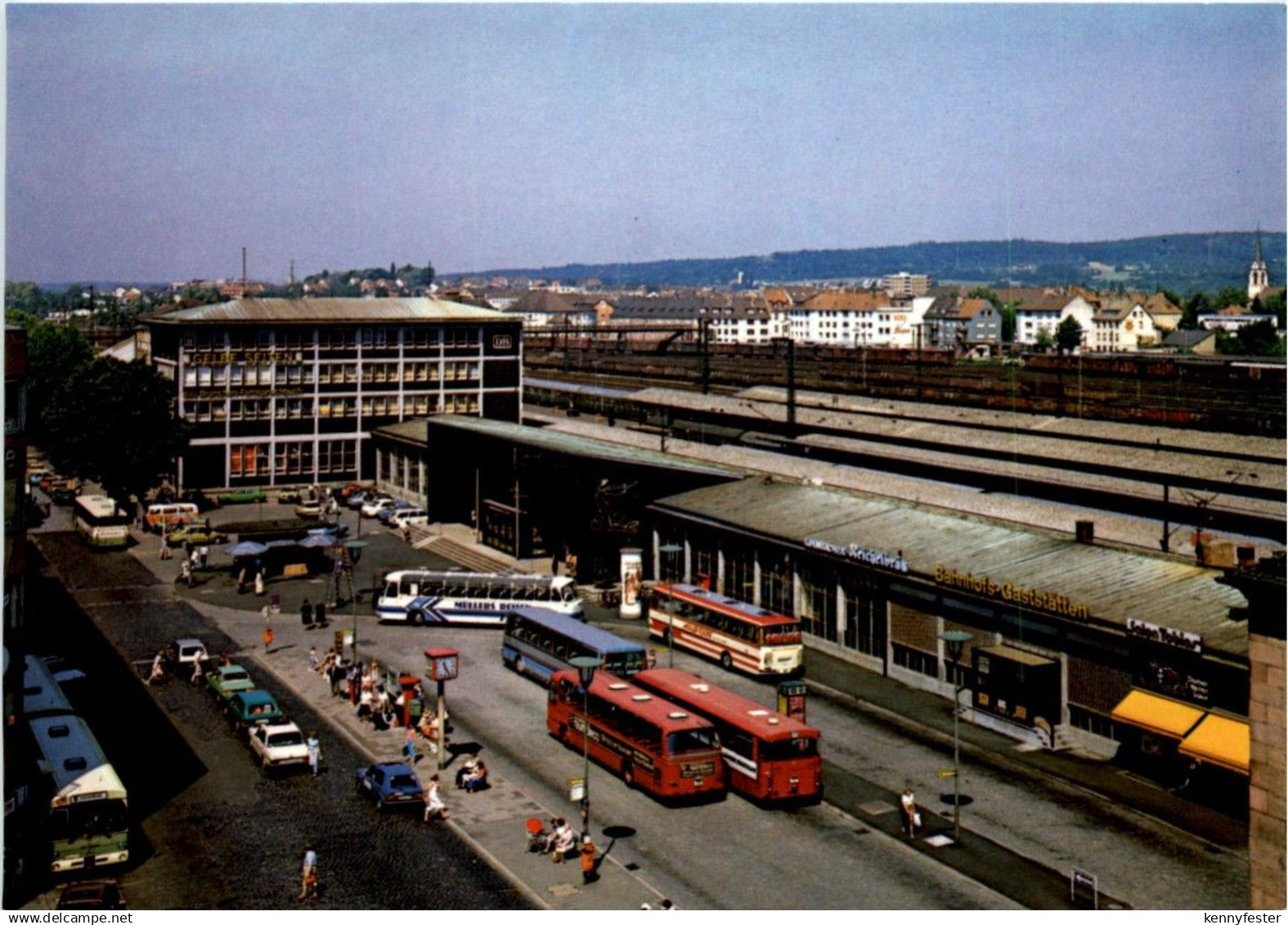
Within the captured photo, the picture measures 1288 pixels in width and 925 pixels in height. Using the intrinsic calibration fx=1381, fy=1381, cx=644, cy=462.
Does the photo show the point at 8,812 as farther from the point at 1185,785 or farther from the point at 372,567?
the point at 372,567

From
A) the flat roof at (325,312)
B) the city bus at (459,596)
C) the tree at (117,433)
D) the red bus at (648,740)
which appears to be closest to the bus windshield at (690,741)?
the red bus at (648,740)

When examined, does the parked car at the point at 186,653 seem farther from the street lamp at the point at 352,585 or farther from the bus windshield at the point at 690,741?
the bus windshield at the point at 690,741

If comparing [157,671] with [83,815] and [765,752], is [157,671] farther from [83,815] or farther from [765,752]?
[765,752]

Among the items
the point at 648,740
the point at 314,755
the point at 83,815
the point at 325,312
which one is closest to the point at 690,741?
the point at 648,740

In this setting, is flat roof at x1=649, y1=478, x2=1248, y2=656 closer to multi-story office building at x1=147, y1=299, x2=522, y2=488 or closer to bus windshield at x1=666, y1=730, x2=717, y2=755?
bus windshield at x1=666, y1=730, x2=717, y2=755

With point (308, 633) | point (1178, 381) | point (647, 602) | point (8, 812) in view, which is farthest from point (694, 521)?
point (1178, 381)

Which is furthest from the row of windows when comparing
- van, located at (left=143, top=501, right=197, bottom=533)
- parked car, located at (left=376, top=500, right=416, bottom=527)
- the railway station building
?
the railway station building
